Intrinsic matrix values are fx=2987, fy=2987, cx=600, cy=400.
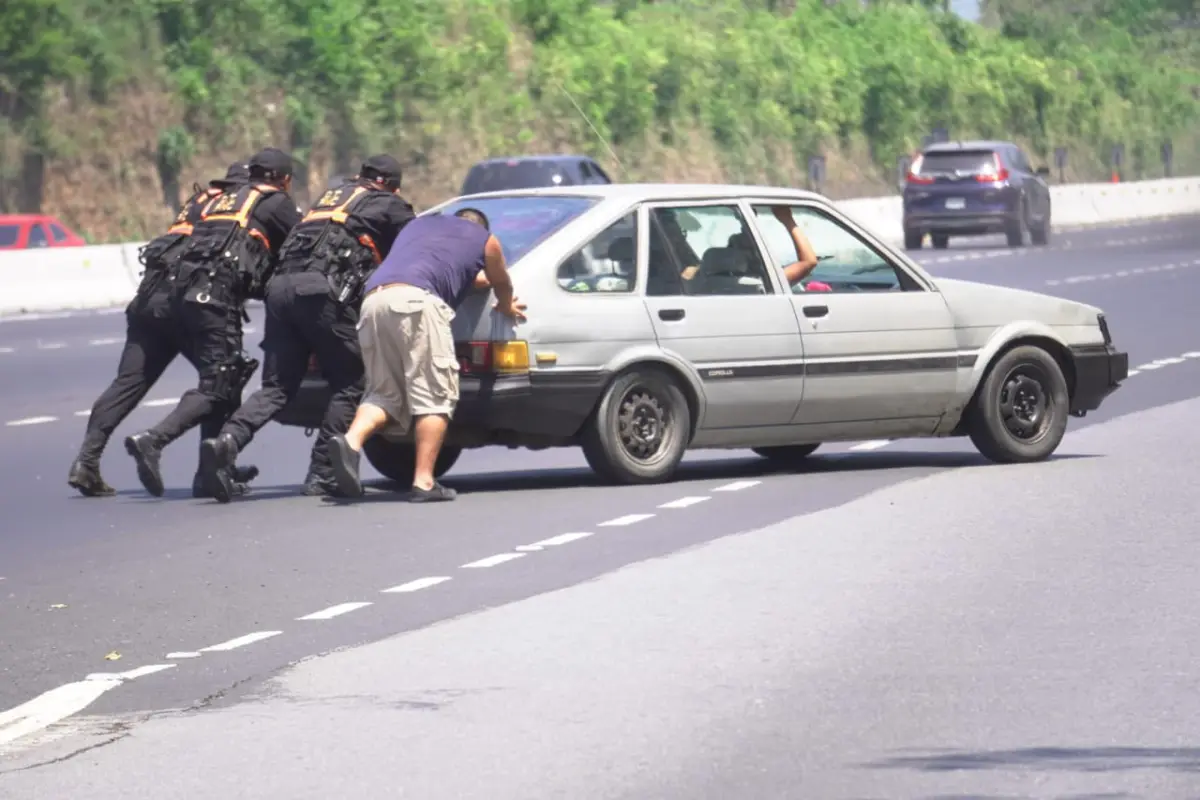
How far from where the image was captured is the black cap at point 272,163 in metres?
14.6

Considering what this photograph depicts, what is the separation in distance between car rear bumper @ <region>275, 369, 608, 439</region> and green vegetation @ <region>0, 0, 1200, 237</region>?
17522 millimetres

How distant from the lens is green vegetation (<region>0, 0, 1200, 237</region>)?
160 feet

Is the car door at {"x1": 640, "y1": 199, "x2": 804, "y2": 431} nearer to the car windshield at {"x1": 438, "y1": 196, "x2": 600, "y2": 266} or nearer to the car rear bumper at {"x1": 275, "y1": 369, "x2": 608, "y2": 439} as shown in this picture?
the car windshield at {"x1": 438, "y1": 196, "x2": 600, "y2": 266}

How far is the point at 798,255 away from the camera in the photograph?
49.5 ft

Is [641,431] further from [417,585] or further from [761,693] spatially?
[761,693]

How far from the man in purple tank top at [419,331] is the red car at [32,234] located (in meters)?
24.1

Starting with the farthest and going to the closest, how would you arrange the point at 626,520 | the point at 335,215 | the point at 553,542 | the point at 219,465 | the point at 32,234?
1. the point at 32,234
2. the point at 335,215
3. the point at 219,465
4. the point at 626,520
5. the point at 553,542

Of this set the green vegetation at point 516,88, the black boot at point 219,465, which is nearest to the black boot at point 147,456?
the black boot at point 219,465

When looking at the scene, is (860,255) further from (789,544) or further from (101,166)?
(101,166)

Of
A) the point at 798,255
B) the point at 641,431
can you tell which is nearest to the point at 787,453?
the point at 798,255

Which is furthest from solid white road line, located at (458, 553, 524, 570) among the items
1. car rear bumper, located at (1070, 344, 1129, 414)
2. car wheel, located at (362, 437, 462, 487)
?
car rear bumper, located at (1070, 344, 1129, 414)

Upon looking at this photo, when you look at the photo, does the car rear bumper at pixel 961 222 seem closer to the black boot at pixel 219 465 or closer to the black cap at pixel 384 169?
the black cap at pixel 384 169

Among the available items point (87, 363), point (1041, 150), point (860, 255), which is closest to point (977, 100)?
point (1041, 150)

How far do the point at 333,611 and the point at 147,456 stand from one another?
3963mm
